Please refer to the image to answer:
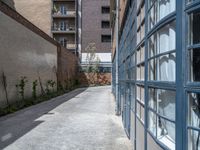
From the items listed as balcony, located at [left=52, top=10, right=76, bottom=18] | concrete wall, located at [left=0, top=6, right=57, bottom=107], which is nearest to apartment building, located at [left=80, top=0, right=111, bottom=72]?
balcony, located at [left=52, top=10, right=76, bottom=18]

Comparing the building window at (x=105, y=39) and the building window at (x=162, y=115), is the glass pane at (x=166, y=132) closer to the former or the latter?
the building window at (x=162, y=115)

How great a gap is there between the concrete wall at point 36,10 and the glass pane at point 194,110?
39.7 m

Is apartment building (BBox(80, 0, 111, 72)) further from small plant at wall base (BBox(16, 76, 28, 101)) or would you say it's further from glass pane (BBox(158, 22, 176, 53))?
glass pane (BBox(158, 22, 176, 53))

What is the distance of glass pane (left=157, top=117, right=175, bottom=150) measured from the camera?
2.75 meters

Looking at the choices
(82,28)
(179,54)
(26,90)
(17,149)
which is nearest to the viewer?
(179,54)

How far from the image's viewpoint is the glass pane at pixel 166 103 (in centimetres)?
273

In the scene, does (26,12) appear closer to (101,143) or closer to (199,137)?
(101,143)

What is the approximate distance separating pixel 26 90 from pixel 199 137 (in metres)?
16.4

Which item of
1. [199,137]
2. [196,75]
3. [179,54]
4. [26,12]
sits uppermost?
[26,12]

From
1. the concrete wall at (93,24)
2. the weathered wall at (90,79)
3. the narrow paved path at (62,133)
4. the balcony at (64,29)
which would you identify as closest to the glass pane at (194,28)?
the narrow paved path at (62,133)

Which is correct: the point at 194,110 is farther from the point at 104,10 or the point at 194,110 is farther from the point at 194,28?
the point at 104,10

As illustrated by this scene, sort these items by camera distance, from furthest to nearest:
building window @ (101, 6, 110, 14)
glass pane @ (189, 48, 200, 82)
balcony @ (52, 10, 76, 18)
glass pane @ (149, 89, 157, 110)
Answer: building window @ (101, 6, 110, 14) < balcony @ (52, 10, 76, 18) < glass pane @ (149, 89, 157, 110) < glass pane @ (189, 48, 200, 82)

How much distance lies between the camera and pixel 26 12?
1599 inches

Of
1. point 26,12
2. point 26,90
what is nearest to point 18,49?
point 26,90
